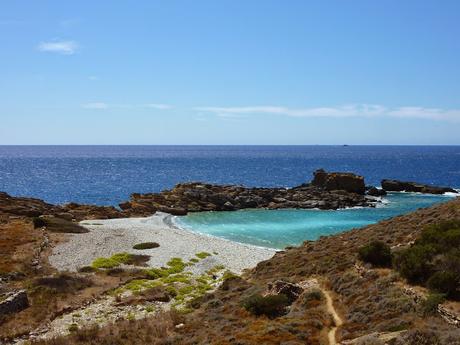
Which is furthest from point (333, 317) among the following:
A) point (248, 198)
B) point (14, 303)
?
point (248, 198)

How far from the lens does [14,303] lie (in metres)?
29.4

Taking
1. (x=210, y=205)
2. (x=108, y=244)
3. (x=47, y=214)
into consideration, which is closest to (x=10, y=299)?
(x=108, y=244)

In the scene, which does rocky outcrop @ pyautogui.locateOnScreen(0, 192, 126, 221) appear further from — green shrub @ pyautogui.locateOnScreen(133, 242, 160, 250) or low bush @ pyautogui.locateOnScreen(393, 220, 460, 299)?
low bush @ pyautogui.locateOnScreen(393, 220, 460, 299)

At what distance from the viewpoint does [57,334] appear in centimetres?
2522

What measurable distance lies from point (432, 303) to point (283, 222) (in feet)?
191

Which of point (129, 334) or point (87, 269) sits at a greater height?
point (129, 334)

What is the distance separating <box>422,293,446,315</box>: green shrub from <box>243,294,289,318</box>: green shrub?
7461 millimetres

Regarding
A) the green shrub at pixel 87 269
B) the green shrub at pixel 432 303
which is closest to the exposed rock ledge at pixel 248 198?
the green shrub at pixel 87 269

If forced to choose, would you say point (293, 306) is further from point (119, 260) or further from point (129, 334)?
point (119, 260)

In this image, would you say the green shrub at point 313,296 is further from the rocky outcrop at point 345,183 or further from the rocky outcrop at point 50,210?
the rocky outcrop at point 345,183

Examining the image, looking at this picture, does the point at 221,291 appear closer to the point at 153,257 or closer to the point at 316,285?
the point at 316,285

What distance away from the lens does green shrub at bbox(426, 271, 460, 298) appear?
65.3 feet

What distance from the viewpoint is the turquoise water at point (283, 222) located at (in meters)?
64.5

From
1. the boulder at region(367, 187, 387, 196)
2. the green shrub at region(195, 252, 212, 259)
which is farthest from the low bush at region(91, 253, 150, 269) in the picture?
the boulder at region(367, 187, 387, 196)
